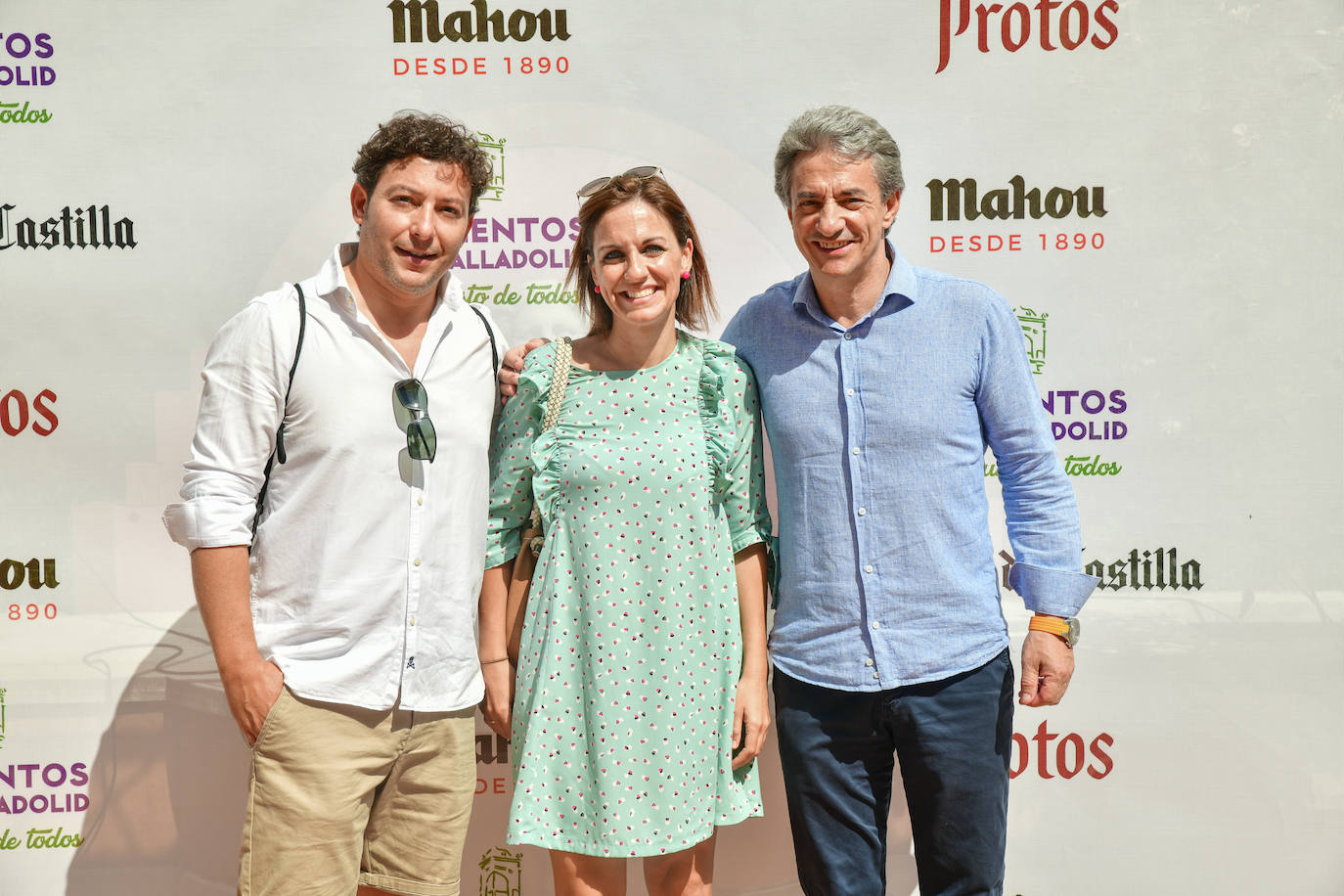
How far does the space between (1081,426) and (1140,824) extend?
1.19 m

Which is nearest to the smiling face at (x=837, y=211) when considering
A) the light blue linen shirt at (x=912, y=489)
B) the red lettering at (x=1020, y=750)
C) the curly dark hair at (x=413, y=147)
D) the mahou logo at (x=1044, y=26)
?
the light blue linen shirt at (x=912, y=489)

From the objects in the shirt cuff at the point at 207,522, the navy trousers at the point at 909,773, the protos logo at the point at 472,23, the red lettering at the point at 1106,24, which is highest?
the protos logo at the point at 472,23

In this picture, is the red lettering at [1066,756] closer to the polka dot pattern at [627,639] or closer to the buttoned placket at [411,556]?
the polka dot pattern at [627,639]

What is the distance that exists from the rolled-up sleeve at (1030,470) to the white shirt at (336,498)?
3.81 ft

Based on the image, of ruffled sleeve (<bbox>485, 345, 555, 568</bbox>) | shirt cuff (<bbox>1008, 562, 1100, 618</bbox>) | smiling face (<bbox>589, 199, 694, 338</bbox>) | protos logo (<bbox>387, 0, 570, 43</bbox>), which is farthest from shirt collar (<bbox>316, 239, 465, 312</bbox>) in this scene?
shirt cuff (<bbox>1008, 562, 1100, 618</bbox>)

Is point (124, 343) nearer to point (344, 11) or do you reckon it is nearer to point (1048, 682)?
point (344, 11)

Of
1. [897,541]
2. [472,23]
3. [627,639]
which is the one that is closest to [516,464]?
[627,639]

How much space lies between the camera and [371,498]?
2.15m

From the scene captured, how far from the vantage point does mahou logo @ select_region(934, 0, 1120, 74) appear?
9.61ft

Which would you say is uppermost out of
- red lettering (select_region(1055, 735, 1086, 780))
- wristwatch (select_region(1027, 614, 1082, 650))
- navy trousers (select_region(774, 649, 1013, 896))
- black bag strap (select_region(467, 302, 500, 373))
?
black bag strap (select_region(467, 302, 500, 373))

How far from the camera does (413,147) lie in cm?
219

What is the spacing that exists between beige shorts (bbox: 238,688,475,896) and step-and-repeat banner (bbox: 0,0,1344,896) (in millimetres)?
735

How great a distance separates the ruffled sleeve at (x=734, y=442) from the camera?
2.24 m

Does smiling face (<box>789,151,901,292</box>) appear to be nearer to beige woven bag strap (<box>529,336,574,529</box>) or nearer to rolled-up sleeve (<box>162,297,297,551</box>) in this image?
beige woven bag strap (<box>529,336,574,529</box>)
